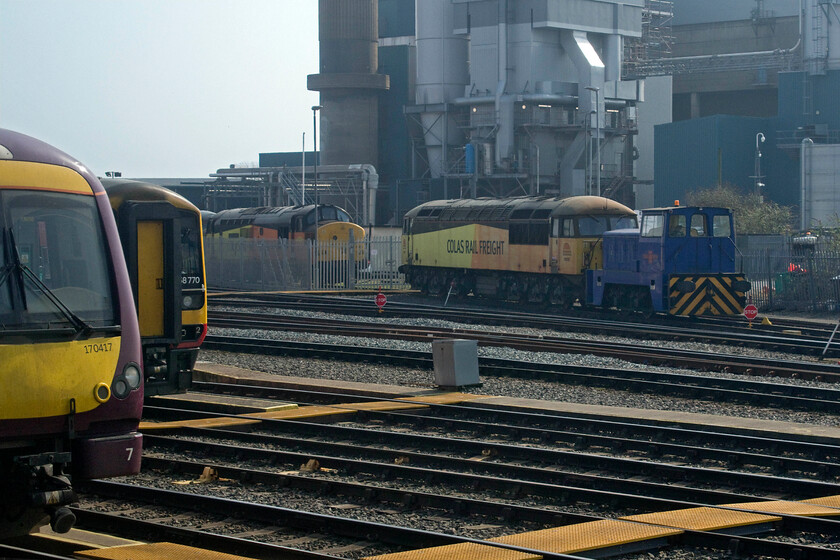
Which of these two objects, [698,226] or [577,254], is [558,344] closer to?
[698,226]

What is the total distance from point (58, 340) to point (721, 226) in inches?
1011

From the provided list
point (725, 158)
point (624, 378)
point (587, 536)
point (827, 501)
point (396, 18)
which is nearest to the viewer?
point (587, 536)

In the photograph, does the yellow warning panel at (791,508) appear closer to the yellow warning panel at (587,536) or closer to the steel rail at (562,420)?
the yellow warning panel at (587,536)

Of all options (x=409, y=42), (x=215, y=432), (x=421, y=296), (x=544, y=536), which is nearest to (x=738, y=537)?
(x=544, y=536)

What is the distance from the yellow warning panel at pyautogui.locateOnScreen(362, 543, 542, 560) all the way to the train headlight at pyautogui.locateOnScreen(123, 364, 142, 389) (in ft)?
6.78

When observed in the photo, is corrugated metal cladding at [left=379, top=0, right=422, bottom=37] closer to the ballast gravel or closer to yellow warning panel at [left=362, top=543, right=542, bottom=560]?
the ballast gravel

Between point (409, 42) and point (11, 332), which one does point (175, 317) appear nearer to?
point (11, 332)

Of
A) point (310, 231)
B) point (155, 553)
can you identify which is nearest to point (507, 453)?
point (155, 553)

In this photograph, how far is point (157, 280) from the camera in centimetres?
1333

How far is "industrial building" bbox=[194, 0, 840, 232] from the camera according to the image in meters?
71.9

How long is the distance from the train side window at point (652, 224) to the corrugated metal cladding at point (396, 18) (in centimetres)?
6931

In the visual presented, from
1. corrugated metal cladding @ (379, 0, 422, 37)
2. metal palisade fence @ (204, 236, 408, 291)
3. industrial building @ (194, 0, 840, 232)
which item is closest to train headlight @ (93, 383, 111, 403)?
metal palisade fence @ (204, 236, 408, 291)

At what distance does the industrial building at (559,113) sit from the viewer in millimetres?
71875

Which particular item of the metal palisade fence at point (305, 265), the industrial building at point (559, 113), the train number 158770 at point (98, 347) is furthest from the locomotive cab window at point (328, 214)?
the train number 158770 at point (98, 347)
